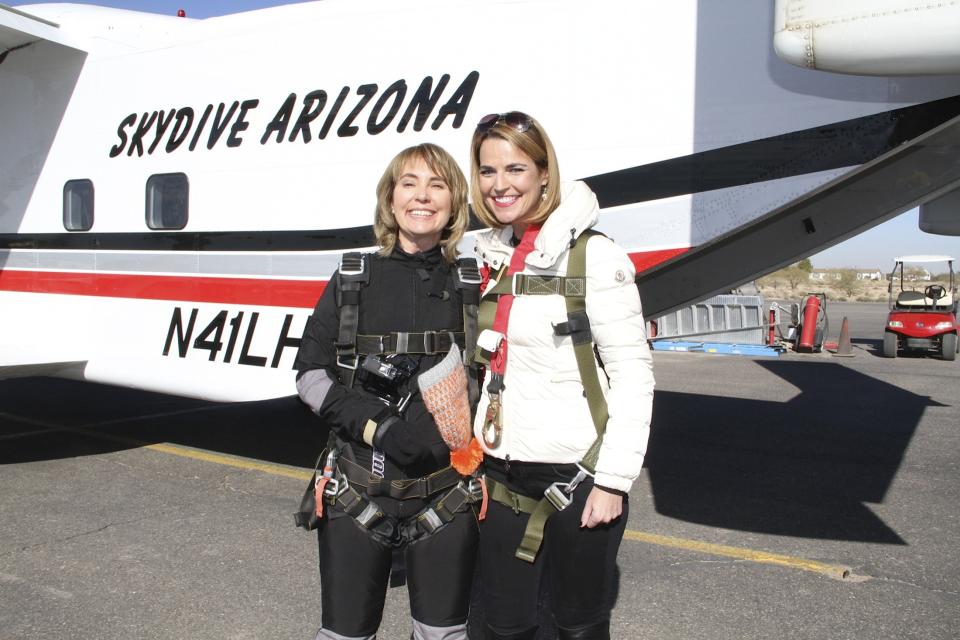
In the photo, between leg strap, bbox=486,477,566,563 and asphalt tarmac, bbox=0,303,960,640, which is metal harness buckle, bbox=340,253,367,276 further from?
asphalt tarmac, bbox=0,303,960,640

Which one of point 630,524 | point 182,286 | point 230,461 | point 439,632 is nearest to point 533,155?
point 439,632

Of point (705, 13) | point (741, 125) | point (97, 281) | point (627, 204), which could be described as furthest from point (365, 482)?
point (97, 281)

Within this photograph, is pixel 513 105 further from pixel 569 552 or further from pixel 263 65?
pixel 569 552

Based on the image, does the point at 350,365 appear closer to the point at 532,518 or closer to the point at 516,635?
the point at 532,518

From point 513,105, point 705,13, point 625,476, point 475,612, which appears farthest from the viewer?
point 513,105

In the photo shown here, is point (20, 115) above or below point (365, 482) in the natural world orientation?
above

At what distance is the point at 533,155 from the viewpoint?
7.34ft

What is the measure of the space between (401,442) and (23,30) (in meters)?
5.10

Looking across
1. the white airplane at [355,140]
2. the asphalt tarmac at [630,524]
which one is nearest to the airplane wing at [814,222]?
the white airplane at [355,140]

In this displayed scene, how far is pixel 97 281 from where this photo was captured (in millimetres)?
5887

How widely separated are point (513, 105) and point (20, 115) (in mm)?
4267

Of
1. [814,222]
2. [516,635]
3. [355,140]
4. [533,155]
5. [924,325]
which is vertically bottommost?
[924,325]

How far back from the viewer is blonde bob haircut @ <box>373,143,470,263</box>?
236cm

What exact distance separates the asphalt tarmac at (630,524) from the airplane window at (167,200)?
1.80m
